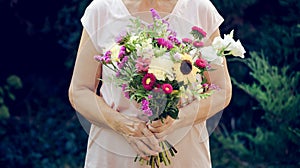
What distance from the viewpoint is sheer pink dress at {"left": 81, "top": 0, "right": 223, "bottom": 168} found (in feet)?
8.87

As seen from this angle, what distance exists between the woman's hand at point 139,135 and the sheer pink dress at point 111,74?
0.21 feet

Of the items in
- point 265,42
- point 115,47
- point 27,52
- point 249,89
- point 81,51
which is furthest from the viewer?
point 27,52

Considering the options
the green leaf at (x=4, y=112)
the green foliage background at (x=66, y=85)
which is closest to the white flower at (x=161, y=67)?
the green foliage background at (x=66, y=85)

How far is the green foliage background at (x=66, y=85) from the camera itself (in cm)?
533

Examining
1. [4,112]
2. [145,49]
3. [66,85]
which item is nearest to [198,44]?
[145,49]

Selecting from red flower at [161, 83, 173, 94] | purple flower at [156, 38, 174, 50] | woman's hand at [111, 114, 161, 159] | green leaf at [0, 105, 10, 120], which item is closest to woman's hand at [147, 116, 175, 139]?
woman's hand at [111, 114, 161, 159]

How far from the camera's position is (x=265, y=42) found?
5.43 m

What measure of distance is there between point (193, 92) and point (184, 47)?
0.47 ft

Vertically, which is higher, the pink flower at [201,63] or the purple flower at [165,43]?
the purple flower at [165,43]

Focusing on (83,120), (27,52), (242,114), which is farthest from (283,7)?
(83,120)

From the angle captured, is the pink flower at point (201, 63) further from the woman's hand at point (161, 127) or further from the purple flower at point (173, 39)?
the woman's hand at point (161, 127)

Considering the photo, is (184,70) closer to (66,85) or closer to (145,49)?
(145,49)

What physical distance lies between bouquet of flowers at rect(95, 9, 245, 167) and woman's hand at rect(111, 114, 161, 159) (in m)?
0.05

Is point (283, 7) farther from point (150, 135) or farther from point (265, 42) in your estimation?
point (150, 135)
